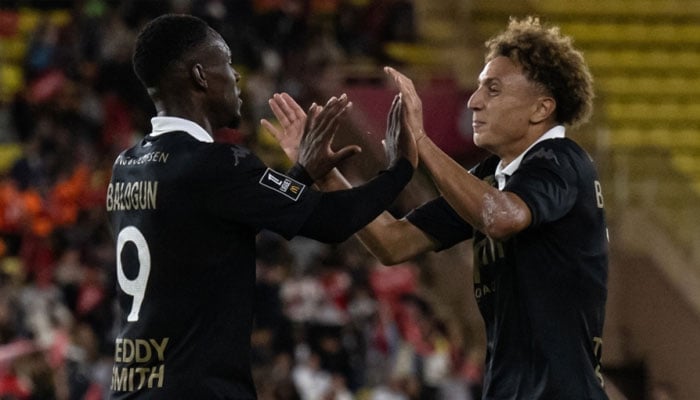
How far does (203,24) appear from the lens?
16.3ft

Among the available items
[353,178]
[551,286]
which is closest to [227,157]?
[551,286]

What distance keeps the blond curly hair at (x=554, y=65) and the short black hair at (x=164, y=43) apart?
1103mm

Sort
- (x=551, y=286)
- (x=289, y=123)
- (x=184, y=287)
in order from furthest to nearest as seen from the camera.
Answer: (x=289, y=123) < (x=551, y=286) < (x=184, y=287)

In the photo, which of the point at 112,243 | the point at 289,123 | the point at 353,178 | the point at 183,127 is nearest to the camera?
the point at 183,127

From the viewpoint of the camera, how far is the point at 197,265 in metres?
4.73

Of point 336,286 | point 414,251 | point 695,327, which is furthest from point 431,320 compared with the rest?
point 414,251

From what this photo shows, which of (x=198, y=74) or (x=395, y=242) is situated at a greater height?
(x=198, y=74)

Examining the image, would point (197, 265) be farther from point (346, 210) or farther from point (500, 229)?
point (500, 229)

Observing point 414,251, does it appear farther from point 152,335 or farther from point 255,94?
point 255,94

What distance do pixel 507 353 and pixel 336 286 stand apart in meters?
8.48

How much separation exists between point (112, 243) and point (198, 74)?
8.79 m

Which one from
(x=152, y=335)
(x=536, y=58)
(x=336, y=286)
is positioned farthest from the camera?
(x=336, y=286)

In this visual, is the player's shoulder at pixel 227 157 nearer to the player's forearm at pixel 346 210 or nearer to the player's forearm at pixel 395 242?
the player's forearm at pixel 346 210

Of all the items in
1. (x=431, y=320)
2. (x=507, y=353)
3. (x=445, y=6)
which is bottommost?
(x=431, y=320)
